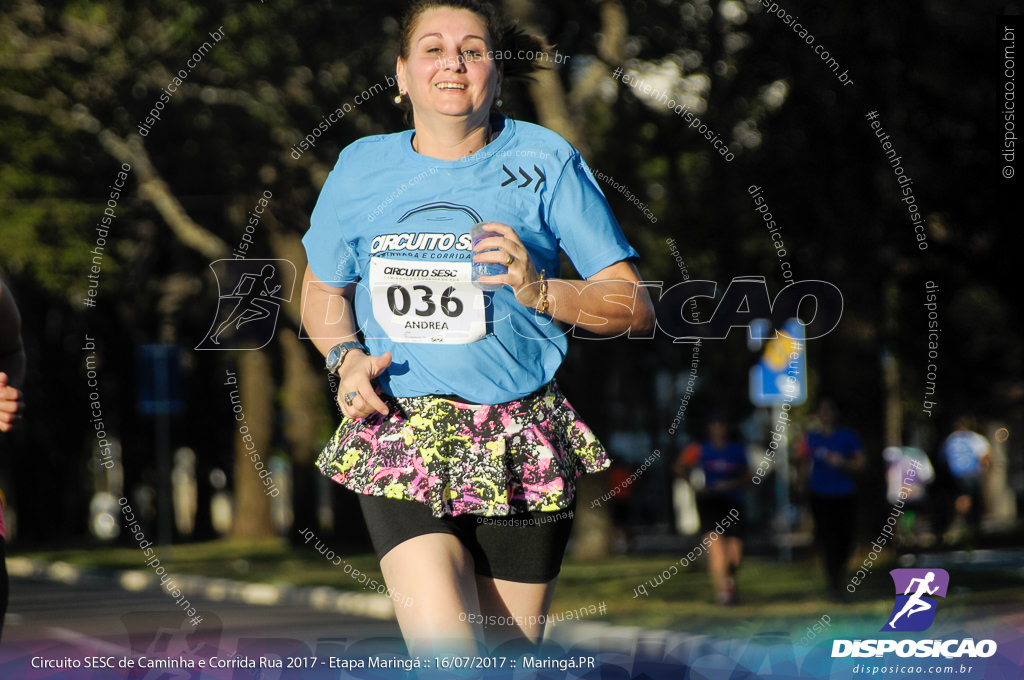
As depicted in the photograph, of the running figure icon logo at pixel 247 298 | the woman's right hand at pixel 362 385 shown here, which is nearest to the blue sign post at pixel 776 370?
the running figure icon logo at pixel 247 298

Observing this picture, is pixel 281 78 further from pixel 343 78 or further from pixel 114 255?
pixel 114 255

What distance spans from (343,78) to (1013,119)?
245 inches

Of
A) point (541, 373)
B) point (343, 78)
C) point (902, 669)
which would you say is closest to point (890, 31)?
point (343, 78)

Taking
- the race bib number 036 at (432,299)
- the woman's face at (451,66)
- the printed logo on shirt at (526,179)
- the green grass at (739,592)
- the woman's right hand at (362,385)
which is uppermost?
the woman's face at (451,66)

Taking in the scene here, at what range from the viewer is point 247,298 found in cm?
478

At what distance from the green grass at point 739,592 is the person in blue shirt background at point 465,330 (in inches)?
212

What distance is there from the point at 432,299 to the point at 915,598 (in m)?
3.15

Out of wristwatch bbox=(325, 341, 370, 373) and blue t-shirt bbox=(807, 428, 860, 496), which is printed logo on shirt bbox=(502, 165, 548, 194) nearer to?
wristwatch bbox=(325, 341, 370, 373)

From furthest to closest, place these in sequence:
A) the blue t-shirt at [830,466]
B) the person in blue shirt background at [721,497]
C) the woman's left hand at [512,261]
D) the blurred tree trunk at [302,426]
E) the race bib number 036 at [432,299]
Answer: the blurred tree trunk at [302,426], the blue t-shirt at [830,466], the person in blue shirt background at [721,497], the race bib number 036 at [432,299], the woman's left hand at [512,261]

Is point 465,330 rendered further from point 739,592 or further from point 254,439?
point 254,439

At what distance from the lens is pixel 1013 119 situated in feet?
40.6

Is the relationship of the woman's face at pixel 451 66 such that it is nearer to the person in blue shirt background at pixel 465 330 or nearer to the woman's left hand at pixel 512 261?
the person in blue shirt background at pixel 465 330

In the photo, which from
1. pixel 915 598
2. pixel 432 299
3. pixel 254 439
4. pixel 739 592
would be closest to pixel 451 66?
pixel 432 299

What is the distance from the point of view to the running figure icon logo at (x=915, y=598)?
218 inches
